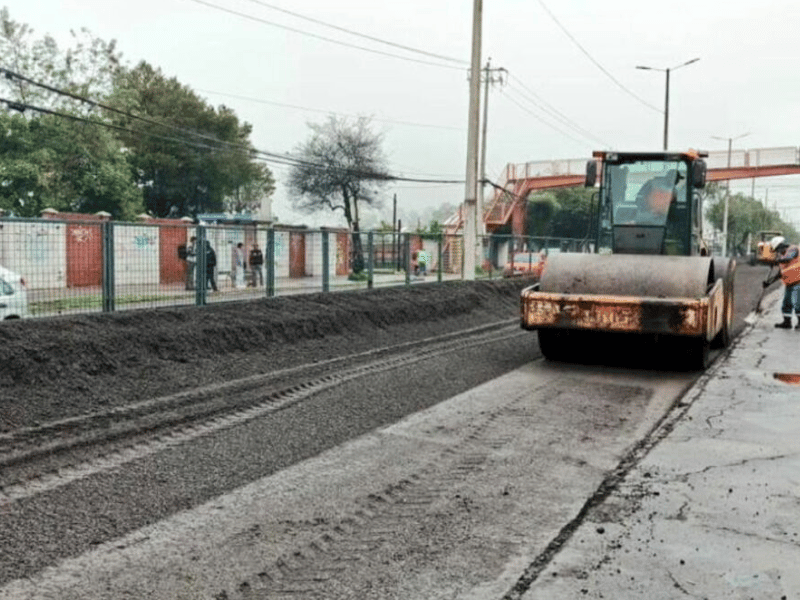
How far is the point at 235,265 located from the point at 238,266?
165 millimetres

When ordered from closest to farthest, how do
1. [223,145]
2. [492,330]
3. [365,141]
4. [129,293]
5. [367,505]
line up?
[367,505] → [129,293] → [492,330] → [365,141] → [223,145]

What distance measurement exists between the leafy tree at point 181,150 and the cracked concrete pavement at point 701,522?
147 ft

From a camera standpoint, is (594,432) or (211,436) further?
(594,432)

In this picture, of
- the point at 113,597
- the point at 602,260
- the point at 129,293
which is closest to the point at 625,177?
the point at 602,260

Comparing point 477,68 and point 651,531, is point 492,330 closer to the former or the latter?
point 477,68

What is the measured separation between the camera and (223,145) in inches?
2072

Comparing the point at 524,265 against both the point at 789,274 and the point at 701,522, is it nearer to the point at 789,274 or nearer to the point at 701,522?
the point at 789,274

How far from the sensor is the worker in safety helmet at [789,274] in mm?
15375

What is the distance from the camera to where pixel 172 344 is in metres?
10.4

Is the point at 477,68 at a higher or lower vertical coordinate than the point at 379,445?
higher

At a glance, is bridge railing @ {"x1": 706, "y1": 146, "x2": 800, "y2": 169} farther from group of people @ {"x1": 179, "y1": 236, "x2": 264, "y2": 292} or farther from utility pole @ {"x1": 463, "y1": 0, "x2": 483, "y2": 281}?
group of people @ {"x1": 179, "y1": 236, "x2": 264, "y2": 292}

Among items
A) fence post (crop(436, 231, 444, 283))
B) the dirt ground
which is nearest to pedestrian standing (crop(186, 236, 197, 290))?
the dirt ground

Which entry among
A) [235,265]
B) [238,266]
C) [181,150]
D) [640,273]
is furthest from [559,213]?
[640,273]

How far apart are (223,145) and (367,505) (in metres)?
49.9
